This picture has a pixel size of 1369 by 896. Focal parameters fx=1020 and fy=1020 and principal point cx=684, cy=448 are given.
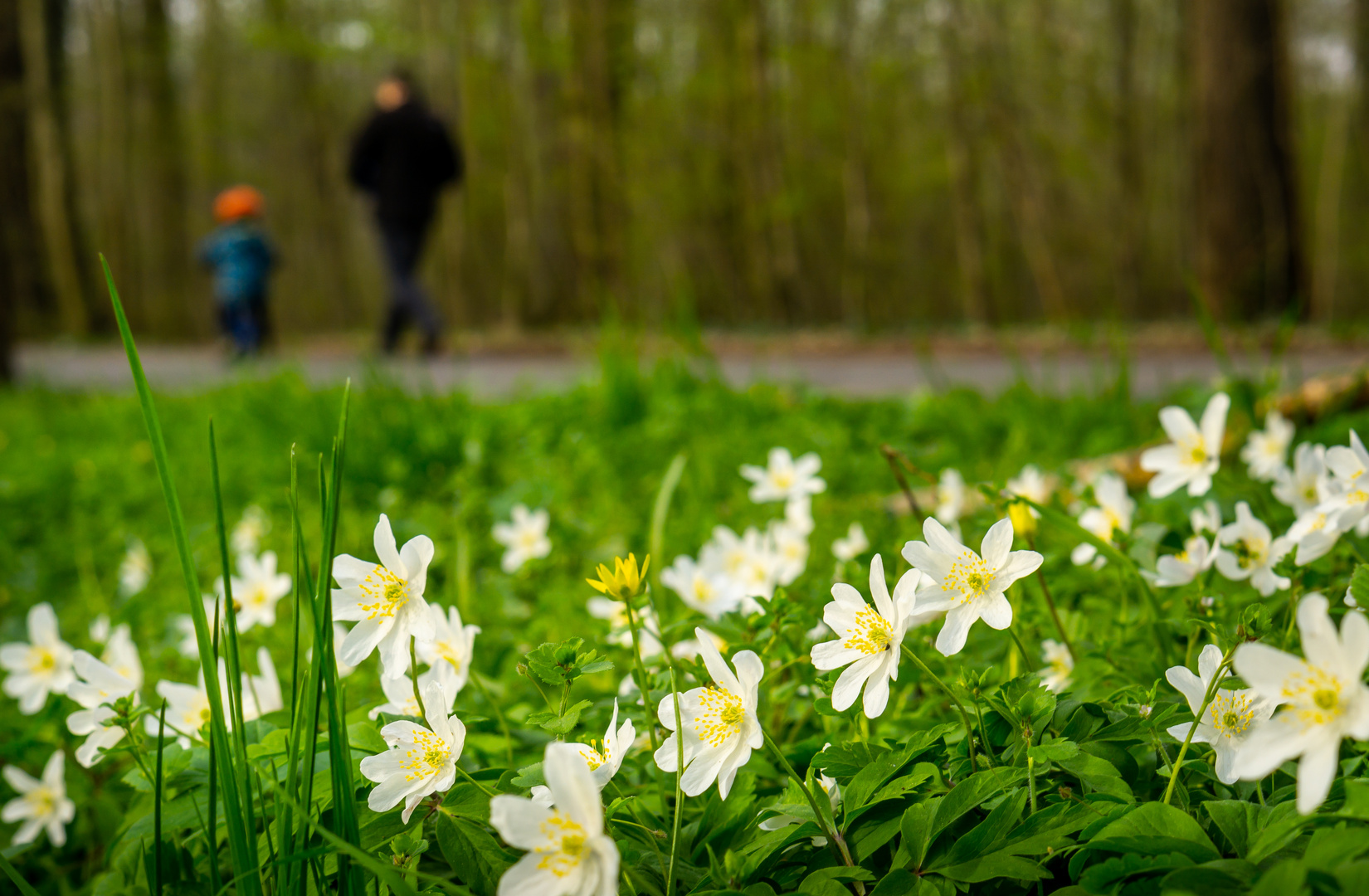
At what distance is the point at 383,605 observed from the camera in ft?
2.70

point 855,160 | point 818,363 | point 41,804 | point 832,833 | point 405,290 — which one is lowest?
point 818,363

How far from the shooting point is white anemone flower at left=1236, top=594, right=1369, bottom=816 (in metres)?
Answer: 0.56

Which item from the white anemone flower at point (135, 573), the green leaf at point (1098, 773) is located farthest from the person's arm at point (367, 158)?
the green leaf at point (1098, 773)

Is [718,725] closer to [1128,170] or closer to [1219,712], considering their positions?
[1219,712]

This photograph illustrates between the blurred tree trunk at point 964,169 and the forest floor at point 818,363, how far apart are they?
3810mm

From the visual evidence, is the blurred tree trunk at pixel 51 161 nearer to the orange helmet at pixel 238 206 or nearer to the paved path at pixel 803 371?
the paved path at pixel 803 371

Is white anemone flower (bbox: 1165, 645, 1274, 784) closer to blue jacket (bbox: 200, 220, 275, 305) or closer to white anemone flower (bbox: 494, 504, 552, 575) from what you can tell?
white anemone flower (bbox: 494, 504, 552, 575)

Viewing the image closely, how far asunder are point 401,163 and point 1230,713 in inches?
336

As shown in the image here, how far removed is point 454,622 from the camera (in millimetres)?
938

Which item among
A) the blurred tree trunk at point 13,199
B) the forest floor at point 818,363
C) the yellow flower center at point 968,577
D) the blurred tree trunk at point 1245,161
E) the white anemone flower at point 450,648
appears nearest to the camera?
the yellow flower center at point 968,577

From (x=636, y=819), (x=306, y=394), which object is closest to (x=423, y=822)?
(x=636, y=819)

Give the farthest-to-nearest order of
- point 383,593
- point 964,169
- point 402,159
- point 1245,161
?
point 964,169, point 402,159, point 1245,161, point 383,593

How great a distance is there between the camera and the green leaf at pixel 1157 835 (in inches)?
26.4

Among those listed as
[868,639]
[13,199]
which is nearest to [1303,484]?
[868,639]
